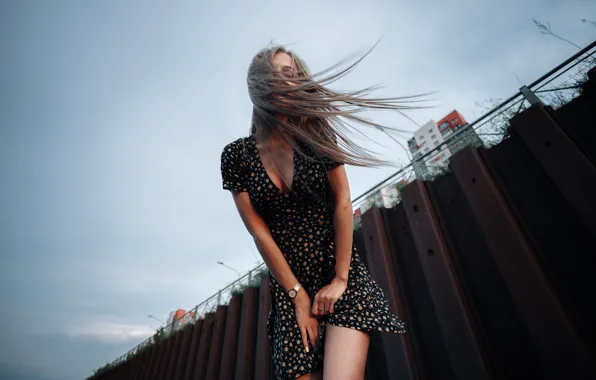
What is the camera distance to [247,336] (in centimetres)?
544

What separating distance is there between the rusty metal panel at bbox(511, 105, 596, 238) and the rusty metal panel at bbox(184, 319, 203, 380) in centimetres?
856

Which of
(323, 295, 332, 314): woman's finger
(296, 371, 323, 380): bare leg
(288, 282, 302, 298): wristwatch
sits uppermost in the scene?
(288, 282, 302, 298): wristwatch

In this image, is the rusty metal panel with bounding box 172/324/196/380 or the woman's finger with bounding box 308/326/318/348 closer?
the woman's finger with bounding box 308/326/318/348

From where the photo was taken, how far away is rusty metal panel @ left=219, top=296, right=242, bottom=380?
5.63 meters

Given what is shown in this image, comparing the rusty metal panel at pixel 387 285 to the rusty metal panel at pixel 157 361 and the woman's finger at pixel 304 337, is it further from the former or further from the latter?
the rusty metal panel at pixel 157 361

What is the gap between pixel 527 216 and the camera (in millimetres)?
2654

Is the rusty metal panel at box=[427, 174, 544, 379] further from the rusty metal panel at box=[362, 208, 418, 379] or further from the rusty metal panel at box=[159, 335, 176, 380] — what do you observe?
the rusty metal panel at box=[159, 335, 176, 380]

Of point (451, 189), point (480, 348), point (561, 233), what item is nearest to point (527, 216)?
point (561, 233)

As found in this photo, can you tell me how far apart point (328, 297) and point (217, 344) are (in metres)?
6.73

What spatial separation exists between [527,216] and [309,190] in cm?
274

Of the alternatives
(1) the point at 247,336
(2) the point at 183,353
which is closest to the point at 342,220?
(1) the point at 247,336

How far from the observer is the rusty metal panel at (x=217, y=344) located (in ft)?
20.1

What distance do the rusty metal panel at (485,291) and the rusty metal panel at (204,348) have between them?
6648 mm

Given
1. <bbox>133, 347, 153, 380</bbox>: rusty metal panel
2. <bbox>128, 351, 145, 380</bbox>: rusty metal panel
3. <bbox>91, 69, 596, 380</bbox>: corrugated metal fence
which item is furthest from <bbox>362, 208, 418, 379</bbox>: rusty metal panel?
<bbox>128, 351, 145, 380</bbox>: rusty metal panel
